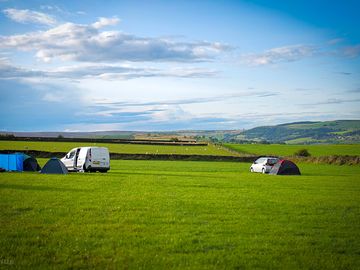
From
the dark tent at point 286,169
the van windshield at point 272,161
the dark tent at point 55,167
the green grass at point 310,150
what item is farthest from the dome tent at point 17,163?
the green grass at point 310,150

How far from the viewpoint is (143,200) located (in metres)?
17.9

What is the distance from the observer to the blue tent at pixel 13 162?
35938 mm

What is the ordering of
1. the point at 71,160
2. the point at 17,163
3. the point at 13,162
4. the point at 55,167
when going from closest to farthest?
the point at 55,167 < the point at 17,163 < the point at 13,162 < the point at 71,160

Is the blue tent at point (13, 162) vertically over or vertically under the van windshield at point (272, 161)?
over

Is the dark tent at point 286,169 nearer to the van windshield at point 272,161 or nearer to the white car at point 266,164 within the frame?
the white car at point 266,164

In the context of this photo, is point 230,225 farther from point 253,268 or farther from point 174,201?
point 174,201

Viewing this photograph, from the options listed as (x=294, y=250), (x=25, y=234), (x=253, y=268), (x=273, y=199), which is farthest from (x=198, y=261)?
(x=273, y=199)

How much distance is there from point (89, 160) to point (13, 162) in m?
6.38

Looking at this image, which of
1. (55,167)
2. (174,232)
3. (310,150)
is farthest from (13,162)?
(310,150)

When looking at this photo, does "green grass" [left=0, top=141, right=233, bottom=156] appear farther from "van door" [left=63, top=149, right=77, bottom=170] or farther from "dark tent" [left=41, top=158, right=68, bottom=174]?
"dark tent" [left=41, top=158, right=68, bottom=174]

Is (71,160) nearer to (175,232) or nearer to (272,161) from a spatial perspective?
(272,161)

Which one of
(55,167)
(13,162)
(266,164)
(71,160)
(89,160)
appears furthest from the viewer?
(266,164)

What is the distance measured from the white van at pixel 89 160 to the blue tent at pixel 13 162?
12.9 ft

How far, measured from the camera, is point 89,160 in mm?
36312
